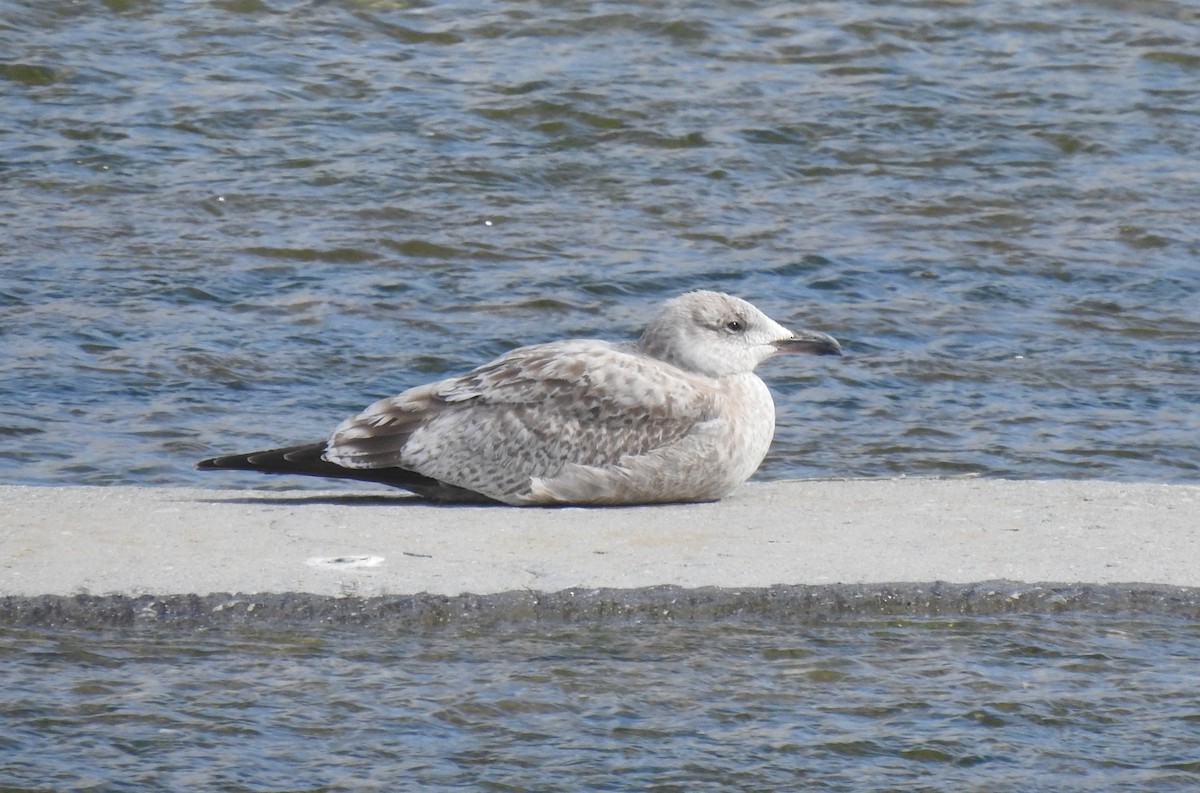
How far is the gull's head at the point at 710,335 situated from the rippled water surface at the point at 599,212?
4.26ft

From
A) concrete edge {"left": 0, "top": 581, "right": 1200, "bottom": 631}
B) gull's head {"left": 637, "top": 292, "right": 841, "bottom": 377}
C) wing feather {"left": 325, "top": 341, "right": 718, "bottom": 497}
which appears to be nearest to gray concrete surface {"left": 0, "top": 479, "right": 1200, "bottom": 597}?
concrete edge {"left": 0, "top": 581, "right": 1200, "bottom": 631}

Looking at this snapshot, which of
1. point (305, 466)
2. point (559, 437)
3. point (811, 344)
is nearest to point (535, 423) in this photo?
point (559, 437)

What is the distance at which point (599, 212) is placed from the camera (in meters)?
11.4

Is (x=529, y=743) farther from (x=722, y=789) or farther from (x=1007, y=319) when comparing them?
(x=1007, y=319)

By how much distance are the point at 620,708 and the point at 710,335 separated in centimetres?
206

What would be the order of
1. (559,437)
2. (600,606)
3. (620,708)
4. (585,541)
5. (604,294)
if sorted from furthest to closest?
(604,294) → (559,437) → (585,541) → (600,606) → (620,708)

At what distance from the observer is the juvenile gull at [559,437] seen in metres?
6.26

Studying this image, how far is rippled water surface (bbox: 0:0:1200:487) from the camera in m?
8.47

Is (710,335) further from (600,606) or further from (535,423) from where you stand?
(600,606)

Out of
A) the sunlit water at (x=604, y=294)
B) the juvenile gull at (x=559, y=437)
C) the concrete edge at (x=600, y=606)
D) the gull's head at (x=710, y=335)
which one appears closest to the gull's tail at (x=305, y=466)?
the juvenile gull at (x=559, y=437)

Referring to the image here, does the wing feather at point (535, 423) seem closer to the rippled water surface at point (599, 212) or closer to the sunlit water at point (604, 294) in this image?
the sunlit water at point (604, 294)

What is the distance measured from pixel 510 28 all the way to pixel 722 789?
35.5 ft

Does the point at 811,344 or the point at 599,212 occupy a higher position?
the point at 811,344

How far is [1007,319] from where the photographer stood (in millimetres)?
9805
